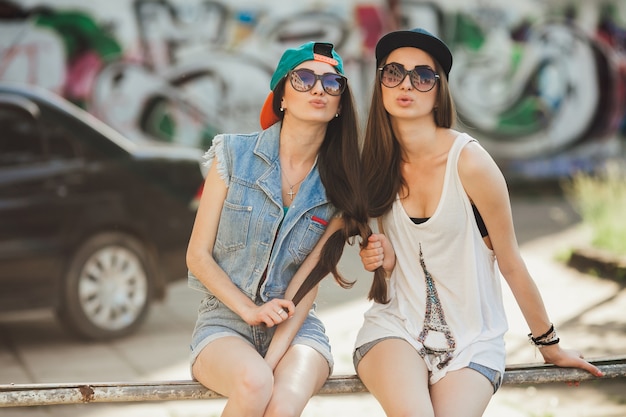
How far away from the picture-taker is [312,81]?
3662 millimetres

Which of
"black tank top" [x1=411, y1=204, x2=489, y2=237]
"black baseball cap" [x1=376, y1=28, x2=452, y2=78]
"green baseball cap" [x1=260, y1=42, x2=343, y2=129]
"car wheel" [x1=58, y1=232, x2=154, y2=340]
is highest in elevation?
"black baseball cap" [x1=376, y1=28, x2=452, y2=78]

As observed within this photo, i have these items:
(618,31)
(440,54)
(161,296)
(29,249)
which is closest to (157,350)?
(161,296)

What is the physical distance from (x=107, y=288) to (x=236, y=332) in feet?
11.8

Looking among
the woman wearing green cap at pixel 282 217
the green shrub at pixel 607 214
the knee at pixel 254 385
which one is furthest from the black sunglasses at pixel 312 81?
the green shrub at pixel 607 214

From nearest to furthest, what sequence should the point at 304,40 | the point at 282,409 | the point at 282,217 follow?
1. the point at 282,409
2. the point at 282,217
3. the point at 304,40

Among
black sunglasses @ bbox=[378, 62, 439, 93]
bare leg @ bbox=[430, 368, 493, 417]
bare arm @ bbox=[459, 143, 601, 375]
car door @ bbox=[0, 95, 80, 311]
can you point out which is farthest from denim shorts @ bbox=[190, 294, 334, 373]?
car door @ bbox=[0, 95, 80, 311]

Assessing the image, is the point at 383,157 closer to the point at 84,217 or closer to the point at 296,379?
the point at 296,379

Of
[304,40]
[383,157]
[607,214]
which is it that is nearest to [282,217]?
[383,157]

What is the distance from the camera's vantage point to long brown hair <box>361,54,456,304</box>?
3.73 m

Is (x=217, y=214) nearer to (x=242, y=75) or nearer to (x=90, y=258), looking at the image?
(x=90, y=258)

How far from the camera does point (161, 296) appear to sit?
7355 mm

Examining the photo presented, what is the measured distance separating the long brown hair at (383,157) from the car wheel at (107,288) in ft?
12.0

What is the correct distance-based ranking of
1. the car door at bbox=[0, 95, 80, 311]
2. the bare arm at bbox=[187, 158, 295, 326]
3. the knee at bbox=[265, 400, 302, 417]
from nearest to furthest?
1. the knee at bbox=[265, 400, 302, 417]
2. the bare arm at bbox=[187, 158, 295, 326]
3. the car door at bbox=[0, 95, 80, 311]

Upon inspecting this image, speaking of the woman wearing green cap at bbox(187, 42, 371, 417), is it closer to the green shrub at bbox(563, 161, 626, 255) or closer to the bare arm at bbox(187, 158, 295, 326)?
the bare arm at bbox(187, 158, 295, 326)
